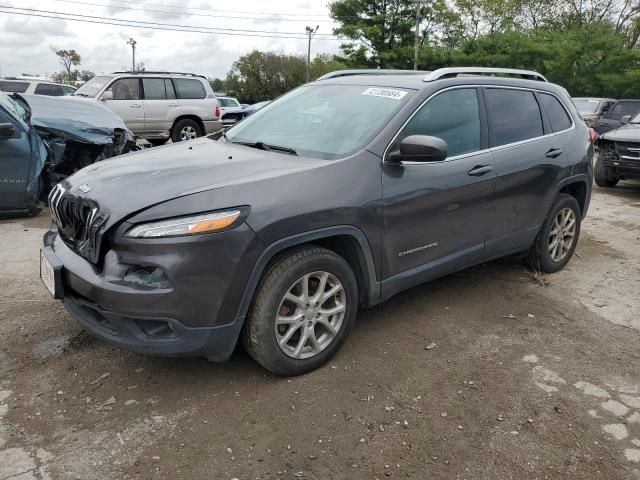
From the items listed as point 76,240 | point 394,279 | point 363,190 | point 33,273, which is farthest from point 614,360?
point 33,273

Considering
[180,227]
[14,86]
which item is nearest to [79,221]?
[180,227]

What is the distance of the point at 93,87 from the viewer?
11.8 metres

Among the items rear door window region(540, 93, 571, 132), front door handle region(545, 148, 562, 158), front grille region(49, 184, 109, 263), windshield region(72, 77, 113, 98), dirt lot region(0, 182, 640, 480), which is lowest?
dirt lot region(0, 182, 640, 480)

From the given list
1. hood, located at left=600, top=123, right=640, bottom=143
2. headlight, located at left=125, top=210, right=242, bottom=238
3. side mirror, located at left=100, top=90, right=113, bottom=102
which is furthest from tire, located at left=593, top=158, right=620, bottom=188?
side mirror, located at left=100, top=90, right=113, bottom=102

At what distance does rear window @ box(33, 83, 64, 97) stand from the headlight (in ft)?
43.5

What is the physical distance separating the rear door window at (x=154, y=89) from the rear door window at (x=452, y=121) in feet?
31.7

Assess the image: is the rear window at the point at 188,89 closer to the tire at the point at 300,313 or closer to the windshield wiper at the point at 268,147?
the windshield wiper at the point at 268,147

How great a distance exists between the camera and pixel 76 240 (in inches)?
113

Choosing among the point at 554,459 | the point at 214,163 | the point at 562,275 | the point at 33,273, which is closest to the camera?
the point at 554,459

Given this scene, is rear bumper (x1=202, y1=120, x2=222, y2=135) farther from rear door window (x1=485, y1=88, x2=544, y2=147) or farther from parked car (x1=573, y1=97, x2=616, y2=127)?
parked car (x1=573, y1=97, x2=616, y2=127)

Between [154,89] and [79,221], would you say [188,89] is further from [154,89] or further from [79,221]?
[79,221]

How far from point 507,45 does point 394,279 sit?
31.4 m

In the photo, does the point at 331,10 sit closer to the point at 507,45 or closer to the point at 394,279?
the point at 507,45

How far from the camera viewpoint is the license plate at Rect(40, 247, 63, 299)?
283cm
